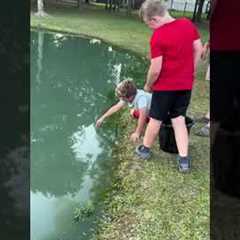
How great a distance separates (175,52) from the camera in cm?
379

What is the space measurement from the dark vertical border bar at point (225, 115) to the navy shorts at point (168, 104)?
1849mm

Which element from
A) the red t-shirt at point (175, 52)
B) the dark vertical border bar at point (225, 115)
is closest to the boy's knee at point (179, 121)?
the red t-shirt at point (175, 52)

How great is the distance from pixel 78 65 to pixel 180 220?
6509 millimetres

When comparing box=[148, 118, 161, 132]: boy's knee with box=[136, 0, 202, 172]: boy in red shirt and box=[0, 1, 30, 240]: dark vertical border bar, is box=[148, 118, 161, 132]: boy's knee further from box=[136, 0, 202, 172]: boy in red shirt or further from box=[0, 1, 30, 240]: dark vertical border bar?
box=[0, 1, 30, 240]: dark vertical border bar

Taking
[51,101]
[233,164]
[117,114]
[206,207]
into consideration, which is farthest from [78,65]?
[233,164]

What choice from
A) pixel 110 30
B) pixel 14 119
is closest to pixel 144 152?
pixel 14 119

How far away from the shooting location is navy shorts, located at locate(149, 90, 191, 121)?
4.00m

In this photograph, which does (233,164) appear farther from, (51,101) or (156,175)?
(51,101)

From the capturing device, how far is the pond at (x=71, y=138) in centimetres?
364

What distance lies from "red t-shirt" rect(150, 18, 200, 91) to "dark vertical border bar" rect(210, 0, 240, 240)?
5.71 feet

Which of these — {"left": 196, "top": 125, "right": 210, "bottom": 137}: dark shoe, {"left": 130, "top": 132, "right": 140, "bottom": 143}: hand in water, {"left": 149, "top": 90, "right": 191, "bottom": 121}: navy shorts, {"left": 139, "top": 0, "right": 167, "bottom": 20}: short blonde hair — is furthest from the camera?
{"left": 196, "top": 125, "right": 210, "bottom": 137}: dark shoe

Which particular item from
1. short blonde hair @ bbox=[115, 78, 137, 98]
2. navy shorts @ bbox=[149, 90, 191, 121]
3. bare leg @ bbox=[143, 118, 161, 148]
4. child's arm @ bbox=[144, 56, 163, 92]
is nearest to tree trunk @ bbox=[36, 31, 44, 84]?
short blonde hair @ bbox=[115, 78, 137, 98]

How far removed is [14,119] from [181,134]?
293 centimetres

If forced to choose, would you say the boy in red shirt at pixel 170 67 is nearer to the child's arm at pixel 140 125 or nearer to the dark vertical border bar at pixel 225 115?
the child's arm at pixel 140 125
